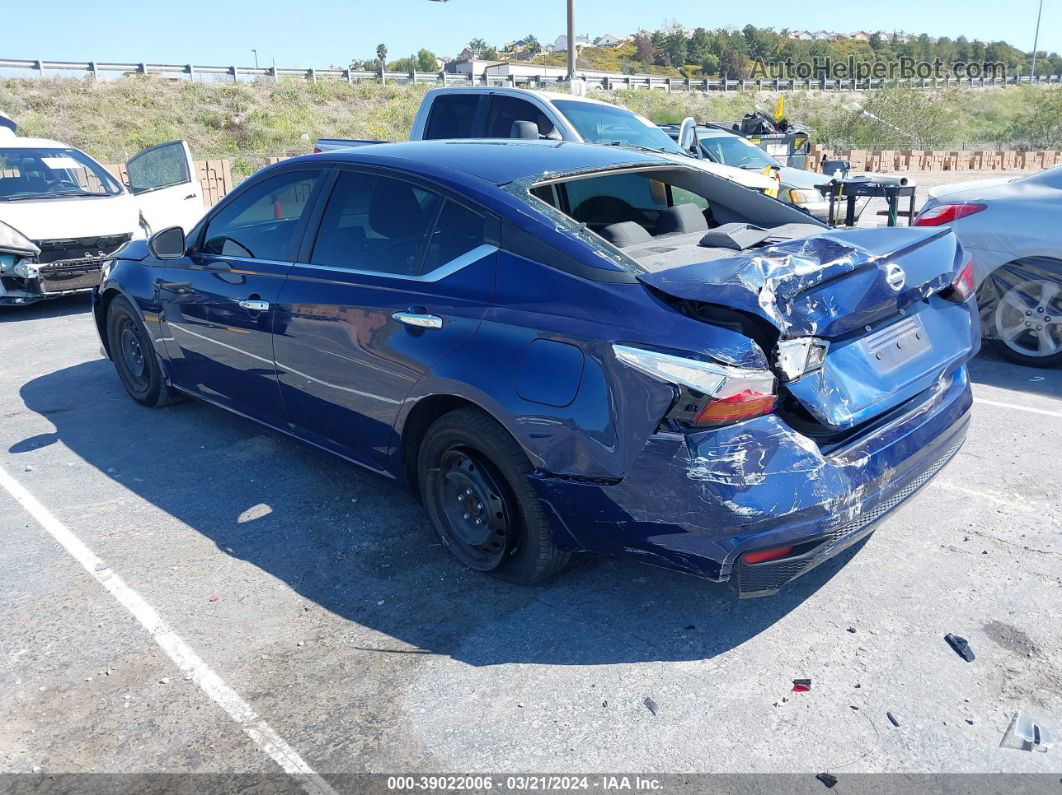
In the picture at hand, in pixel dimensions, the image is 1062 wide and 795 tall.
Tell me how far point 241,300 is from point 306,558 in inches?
56.0

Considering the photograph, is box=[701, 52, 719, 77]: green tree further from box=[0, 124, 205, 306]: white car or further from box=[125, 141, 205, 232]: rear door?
→ box=[0, 124, 205, 306]: white car

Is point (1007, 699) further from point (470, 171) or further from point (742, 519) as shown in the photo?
point (470, 171)

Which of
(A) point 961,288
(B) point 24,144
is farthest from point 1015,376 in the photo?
(B) point 24,144

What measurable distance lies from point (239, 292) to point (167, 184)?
668 cm

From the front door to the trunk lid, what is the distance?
214 cm

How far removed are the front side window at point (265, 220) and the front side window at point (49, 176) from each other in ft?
18.2

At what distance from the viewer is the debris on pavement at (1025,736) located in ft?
8.00

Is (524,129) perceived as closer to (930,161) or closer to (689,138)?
(689,138)

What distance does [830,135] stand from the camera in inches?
1544

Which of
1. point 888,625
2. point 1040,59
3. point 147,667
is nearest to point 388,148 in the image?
point 147,667

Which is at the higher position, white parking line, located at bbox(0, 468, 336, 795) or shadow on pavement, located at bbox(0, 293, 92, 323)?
white parking line, located at bbox(0, 468, 336, 795)

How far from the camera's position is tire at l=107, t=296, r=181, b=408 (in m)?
5.39

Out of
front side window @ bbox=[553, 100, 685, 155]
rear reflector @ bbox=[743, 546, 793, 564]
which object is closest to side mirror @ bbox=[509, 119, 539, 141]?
front side window @ bbox=[553, 100, 685, 155]

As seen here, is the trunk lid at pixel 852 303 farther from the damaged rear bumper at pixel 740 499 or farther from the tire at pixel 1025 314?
the tire at pixel 1025 314
